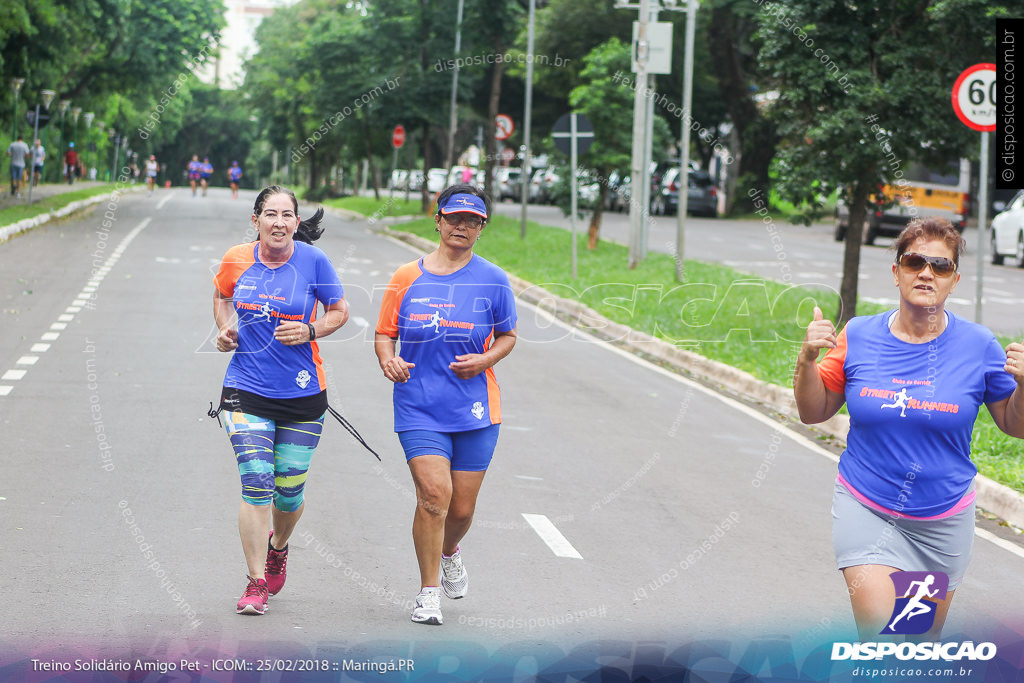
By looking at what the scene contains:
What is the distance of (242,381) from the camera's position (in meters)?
5.68

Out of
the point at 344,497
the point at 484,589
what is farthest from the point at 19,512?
the point at 484,589

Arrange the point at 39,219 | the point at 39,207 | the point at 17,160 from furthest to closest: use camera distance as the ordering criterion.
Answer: the point at 17,160 < the point at 39,207 < the point at 39,219

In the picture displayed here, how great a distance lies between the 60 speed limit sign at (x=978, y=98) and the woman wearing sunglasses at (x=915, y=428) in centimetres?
858

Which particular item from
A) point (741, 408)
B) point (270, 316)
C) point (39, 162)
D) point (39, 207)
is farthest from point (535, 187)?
point (270, 316)

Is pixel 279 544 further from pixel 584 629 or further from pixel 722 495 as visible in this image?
pixel 722 495

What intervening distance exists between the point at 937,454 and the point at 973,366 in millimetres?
300

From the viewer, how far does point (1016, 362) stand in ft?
13.9

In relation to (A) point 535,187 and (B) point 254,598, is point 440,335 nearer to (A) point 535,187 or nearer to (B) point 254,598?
(B) point 254,598

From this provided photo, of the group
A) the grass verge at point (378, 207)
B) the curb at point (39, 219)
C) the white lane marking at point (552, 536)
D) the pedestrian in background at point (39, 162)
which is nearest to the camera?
the white lane marking at point (552, 536)

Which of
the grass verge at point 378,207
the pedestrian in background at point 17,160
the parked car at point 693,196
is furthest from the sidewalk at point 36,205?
the parked car at point 693,196

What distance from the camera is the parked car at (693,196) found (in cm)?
4622

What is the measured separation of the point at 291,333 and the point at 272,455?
1.68 ft

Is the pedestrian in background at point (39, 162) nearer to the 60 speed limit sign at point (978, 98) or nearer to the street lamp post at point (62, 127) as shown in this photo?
the street lamp post at point (62, 127)

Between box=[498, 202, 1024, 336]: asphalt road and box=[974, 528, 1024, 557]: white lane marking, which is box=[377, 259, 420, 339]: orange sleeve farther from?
box=[498, 202, 1024, 336]: asphalt road
